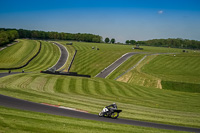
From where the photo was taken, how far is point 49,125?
16375 millimetres

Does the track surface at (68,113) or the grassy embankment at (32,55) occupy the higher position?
the grassy embankment at (32,55)

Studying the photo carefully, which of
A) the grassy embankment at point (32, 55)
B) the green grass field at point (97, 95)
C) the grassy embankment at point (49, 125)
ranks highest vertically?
the grassy embankment at point (32, 55)

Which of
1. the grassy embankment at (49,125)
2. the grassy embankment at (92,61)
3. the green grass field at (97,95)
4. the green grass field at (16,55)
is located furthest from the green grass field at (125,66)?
A: the grassy embankment at (49,125)

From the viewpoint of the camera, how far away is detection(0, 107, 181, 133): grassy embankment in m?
15.1

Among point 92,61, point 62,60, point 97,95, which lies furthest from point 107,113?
point 62,60

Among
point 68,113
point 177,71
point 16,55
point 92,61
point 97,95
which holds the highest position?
point 16,55

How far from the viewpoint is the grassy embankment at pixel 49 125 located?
595 inches

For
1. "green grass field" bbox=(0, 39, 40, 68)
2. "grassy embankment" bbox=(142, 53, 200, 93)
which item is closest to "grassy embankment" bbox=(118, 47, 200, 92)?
"grassy embankment" bbox=(142, 53, 200, 93)

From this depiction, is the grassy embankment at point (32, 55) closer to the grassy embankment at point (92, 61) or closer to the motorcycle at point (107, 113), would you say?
the grassy embankment at point (92, 61)

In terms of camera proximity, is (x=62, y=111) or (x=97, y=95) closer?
(x=62, y=111)

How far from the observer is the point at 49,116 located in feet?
62.9

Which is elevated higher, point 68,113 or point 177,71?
point 177,71

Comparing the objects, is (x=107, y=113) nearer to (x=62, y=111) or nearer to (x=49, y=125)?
(x=62, y=111)

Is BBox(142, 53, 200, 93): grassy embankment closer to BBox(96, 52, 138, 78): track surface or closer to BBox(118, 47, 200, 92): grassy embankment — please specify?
BBox(118, 47, 200, 92): grassy embankment
